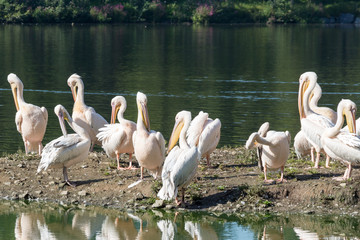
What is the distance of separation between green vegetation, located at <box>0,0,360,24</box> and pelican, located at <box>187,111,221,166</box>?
49290 mm

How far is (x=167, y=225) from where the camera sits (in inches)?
382

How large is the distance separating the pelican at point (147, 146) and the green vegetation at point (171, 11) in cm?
4980

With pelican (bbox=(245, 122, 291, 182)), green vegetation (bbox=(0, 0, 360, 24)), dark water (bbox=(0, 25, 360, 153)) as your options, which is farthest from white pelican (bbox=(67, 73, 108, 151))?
green vegetation (bbox=(0, 0, 360, 24))

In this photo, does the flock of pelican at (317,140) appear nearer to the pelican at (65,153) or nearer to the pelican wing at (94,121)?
the pelican at (65,153)

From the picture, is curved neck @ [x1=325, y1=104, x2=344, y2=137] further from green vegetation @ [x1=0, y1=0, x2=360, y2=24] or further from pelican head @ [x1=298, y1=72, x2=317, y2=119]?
green vegetation @ [x1=0, y1=0, x2=360, y2=24]

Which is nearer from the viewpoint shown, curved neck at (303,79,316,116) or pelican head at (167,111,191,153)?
pelican head at (167,111,191,153)

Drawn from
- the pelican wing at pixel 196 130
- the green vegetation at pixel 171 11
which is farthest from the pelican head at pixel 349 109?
the green vegetation at pixel 171 11

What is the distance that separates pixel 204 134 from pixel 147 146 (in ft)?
3.40

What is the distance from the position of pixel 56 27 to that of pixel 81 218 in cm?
4901

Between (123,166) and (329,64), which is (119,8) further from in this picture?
(123,166)

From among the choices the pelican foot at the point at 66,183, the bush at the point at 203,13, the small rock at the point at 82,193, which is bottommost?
the small rock at the point at 82,193

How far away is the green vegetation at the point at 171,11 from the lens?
59.6m

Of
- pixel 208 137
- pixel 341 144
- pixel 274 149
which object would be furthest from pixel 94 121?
pixel 341 144

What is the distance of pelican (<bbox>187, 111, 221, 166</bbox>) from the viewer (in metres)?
11.2
